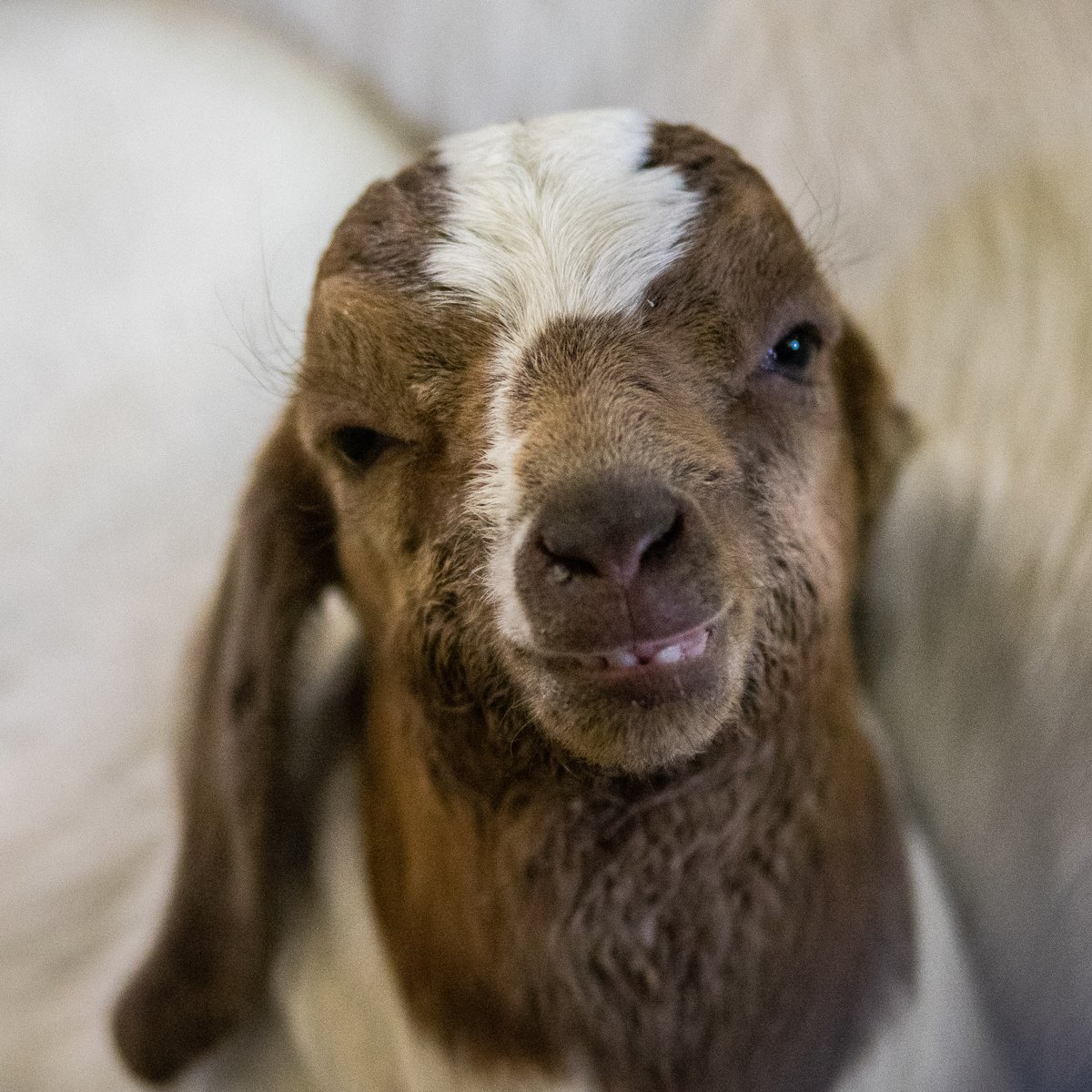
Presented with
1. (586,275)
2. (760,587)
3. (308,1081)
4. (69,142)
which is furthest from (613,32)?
(308,1081)

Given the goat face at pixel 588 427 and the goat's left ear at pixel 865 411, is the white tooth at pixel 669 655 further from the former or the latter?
the goat's left ear at pixel 865 411

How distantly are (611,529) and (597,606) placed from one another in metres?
0.05

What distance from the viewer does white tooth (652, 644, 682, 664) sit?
2.21 feet

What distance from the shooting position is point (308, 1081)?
1.05m

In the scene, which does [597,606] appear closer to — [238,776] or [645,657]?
[645,657]

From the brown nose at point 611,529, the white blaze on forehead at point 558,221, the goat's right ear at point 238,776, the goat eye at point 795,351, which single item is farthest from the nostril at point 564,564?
the goat's right ear at point 238,776

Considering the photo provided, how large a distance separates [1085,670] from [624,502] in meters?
0.55

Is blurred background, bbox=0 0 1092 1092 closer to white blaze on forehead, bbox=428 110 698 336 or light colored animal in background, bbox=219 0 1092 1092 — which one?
light colored animal in background, bbox=219 0 1092 1092

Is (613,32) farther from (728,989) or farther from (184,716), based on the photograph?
(728,989)

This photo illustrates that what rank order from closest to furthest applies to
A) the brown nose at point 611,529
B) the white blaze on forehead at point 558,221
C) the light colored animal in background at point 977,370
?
the brown nose at point 611,529 → the white blaze on forehead at point 558,221 → the light colored animal in background at point 977,370

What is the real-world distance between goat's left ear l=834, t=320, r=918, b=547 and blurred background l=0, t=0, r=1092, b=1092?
0.07m

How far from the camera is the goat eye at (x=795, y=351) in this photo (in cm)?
84

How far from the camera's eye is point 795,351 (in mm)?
853

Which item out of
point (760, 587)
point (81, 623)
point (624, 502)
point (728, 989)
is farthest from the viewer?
point (81, 623)
